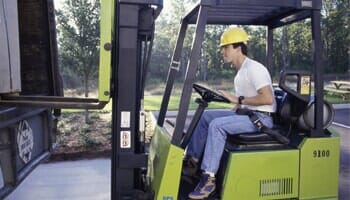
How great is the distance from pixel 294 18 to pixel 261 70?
27.8 inches

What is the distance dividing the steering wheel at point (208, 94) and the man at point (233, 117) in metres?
0.06

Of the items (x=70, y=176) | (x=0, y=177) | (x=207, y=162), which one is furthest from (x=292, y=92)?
(x=70, y=176)

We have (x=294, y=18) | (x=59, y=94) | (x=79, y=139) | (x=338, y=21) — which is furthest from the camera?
(x=338, y=21)

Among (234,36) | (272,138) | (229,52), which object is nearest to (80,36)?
(229,52)

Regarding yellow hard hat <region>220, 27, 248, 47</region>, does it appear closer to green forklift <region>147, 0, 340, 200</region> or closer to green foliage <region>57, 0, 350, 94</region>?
green forklift <region>147, 0, 340, 200</region>

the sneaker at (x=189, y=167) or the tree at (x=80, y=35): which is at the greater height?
the tree at (x=80, y=35)

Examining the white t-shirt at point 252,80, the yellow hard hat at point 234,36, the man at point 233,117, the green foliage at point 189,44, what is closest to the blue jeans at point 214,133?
the man at point 233,117

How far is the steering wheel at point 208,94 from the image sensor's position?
3.31 m

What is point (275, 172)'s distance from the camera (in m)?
3.23

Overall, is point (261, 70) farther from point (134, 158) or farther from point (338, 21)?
point (338, 21)

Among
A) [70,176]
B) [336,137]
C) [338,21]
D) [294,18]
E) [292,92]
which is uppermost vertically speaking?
[338,21]

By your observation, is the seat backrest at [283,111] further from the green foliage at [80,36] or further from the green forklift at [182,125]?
the green foliage at [80,36]

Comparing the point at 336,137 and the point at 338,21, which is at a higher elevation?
the point at 338,21

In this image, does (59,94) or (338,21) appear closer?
(59,94)
